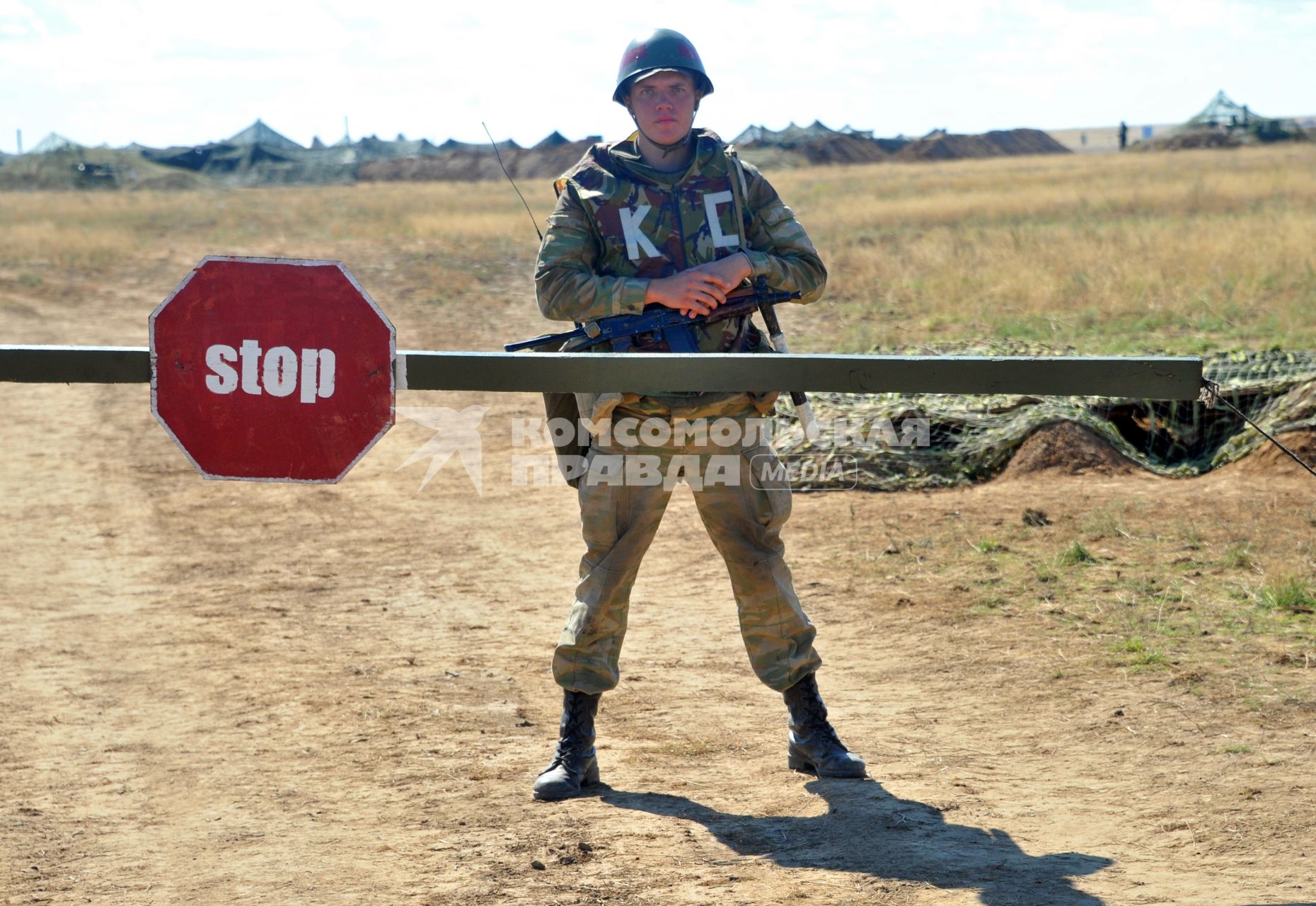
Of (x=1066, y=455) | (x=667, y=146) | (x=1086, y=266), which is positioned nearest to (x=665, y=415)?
(x=667, y=146)

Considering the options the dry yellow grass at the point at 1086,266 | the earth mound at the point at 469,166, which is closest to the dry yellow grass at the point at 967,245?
the dry yellow grass at the point at 1086,266

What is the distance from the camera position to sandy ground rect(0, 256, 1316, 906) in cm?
332

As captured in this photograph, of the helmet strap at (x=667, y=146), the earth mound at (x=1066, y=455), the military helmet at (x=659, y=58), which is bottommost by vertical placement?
the earth mound at (x=1066, y=455)

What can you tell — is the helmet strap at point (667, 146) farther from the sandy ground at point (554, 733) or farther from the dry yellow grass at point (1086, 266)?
the dry yellow grass at point (1086, 266)

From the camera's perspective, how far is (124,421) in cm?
1027

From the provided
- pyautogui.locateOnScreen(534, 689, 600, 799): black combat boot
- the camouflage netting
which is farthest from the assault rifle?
the camouflage netting

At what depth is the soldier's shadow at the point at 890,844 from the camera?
3154 millimetres

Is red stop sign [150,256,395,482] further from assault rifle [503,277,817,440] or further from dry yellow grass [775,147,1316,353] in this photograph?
dry yellow grass [775,147,1316,353]

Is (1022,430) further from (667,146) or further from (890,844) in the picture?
(890,844)

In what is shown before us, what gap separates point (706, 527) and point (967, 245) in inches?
587

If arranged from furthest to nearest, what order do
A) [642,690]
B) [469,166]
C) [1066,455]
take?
[469,166], [1066,455], [642,690]

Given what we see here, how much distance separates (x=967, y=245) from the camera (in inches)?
704

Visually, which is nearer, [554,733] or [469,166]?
[554,733]

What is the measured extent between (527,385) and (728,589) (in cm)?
352
